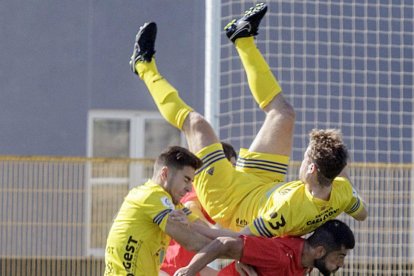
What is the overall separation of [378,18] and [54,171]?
10.5 ft

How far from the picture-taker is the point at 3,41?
12.3 metres

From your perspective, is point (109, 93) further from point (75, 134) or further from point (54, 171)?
point (54, 171)

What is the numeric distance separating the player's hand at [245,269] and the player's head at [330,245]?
12.1 inches

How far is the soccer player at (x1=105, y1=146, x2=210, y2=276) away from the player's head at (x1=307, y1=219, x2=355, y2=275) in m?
0.54

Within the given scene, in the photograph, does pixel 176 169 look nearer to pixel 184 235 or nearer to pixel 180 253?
pixel 184 235

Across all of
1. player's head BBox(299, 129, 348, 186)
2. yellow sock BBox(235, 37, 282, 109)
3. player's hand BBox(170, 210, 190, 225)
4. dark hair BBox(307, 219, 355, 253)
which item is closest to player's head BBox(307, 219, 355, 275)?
dark hair BBox(307, 219, 355, 253)

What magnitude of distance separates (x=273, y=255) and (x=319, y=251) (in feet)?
0.74

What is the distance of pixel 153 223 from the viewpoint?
5.92 m

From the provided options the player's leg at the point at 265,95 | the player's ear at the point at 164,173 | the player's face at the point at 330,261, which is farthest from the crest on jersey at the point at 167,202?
the player's leg at the point at 265,95

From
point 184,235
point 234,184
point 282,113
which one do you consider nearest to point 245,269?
point 184,235

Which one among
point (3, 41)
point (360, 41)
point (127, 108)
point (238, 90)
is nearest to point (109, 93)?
point (127, 108)

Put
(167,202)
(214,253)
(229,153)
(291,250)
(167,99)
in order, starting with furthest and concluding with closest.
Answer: (229,153), (167,99), (291,250), (167,202), (214,253)

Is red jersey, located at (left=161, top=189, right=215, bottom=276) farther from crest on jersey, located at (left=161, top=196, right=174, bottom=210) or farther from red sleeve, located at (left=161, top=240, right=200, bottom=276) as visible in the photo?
crest on jersey, located at (left=161, top=196, right=174, bottom=210)

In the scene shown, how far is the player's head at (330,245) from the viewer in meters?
5.92
